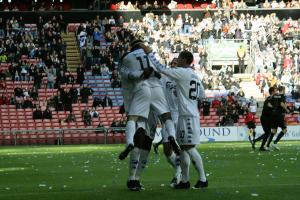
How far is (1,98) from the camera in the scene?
47031 millimetres

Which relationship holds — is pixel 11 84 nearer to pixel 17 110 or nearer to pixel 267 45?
pixel 17 110

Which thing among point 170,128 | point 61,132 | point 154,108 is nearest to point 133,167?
point 170,128

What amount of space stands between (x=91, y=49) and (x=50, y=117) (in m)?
8.47

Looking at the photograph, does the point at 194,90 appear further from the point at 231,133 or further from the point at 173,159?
the point at 231,133

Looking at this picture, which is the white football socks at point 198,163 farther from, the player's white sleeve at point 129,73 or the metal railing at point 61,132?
the metal railing at point 61,132

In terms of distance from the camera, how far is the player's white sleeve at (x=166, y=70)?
14.6m

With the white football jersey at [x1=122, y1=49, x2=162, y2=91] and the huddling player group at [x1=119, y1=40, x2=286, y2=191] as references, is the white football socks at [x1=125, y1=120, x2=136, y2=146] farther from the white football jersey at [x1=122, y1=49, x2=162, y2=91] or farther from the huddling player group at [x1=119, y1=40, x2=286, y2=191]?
the white football jersey at [x1=122, y1=49, x2=162, y2=91]

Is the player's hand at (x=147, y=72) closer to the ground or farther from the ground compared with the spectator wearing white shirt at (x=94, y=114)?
farther from the ground

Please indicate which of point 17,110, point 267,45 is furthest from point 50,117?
point 267,45

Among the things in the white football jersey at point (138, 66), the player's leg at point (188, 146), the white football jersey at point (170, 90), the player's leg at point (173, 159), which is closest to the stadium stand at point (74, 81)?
the white football jersey at point (170, 90)

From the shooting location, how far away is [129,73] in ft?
48.0

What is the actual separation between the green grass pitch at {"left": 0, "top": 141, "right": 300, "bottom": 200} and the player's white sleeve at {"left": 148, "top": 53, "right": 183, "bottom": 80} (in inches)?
73.4

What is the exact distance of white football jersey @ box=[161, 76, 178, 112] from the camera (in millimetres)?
15894

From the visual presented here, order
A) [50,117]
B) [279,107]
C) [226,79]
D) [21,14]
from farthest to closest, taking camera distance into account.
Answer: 1. [21,14]
2. [226,79]
3. [50,117]
4. [279,107]
